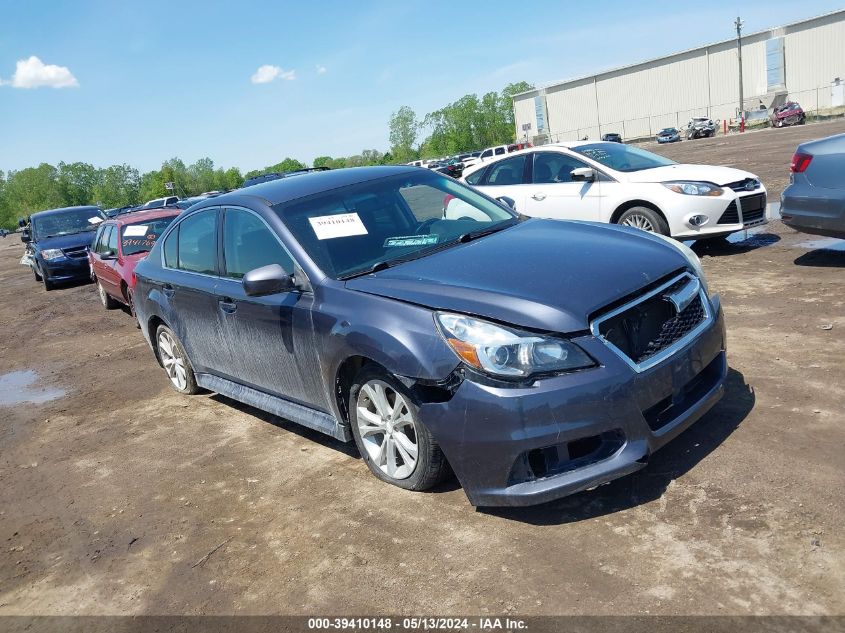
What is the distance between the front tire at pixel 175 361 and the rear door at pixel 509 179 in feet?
17.1

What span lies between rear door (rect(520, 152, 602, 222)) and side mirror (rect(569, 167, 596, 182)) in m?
0.11

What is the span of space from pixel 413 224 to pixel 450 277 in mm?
1016

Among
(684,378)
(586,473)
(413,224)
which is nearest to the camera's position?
(586,473)

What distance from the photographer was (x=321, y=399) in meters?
4.22

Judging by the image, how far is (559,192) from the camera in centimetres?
970

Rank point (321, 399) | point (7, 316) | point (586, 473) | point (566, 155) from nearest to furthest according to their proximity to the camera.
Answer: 1. point (586, 473)
2. point (321, 399)
3. point (566, 155)
4. point (7, 316)

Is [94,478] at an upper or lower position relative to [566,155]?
lower

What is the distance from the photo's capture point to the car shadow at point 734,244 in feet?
29.9

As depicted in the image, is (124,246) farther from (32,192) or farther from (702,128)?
(32,192)

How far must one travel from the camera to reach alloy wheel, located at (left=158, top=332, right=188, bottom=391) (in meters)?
6.23

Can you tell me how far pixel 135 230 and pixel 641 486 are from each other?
9.86 metres

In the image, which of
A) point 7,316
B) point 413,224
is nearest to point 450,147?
point 7,316

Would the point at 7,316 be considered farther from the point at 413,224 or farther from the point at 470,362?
the point at 470,362

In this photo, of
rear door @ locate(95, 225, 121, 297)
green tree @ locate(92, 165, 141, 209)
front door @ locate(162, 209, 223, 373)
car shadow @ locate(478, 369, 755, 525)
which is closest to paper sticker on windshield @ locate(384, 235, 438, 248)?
front door @ locate(162, 209, 223, 373)
